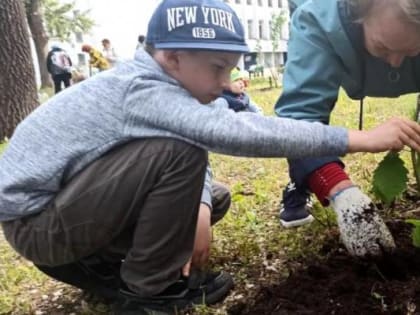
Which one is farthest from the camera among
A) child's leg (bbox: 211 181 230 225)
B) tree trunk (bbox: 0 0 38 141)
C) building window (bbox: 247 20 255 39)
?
building window (bbox: 247 20 255 39)

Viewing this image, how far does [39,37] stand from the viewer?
14.2m

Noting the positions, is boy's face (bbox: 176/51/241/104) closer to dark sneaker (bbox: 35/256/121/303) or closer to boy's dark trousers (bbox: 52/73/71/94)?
dark sneaker (bbox: 35/256/121/303)

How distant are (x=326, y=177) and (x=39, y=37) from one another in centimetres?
1405

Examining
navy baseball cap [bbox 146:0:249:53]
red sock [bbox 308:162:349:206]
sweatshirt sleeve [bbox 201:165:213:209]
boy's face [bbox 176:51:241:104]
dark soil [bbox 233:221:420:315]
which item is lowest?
dark soil [bbox 233:221:420:315]

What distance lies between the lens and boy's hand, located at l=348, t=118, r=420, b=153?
3.39 ft

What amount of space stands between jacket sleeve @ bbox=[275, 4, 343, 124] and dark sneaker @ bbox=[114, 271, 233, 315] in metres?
0.44

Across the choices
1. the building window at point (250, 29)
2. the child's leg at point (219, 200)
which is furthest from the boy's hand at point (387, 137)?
the building window at point (250, 29)

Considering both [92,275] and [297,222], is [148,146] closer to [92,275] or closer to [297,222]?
[92,275]

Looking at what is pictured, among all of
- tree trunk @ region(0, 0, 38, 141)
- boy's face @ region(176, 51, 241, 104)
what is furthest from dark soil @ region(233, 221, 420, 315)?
tree trunk @ region(0, 0, 38, 141)

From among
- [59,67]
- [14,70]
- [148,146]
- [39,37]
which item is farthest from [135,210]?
[39,37]

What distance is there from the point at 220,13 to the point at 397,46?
0.38 m

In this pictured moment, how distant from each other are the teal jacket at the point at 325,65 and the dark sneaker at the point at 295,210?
371mm

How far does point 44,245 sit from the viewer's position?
117 centimetres

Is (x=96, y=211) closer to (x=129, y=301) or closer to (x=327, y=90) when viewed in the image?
(x=129, y=301)
